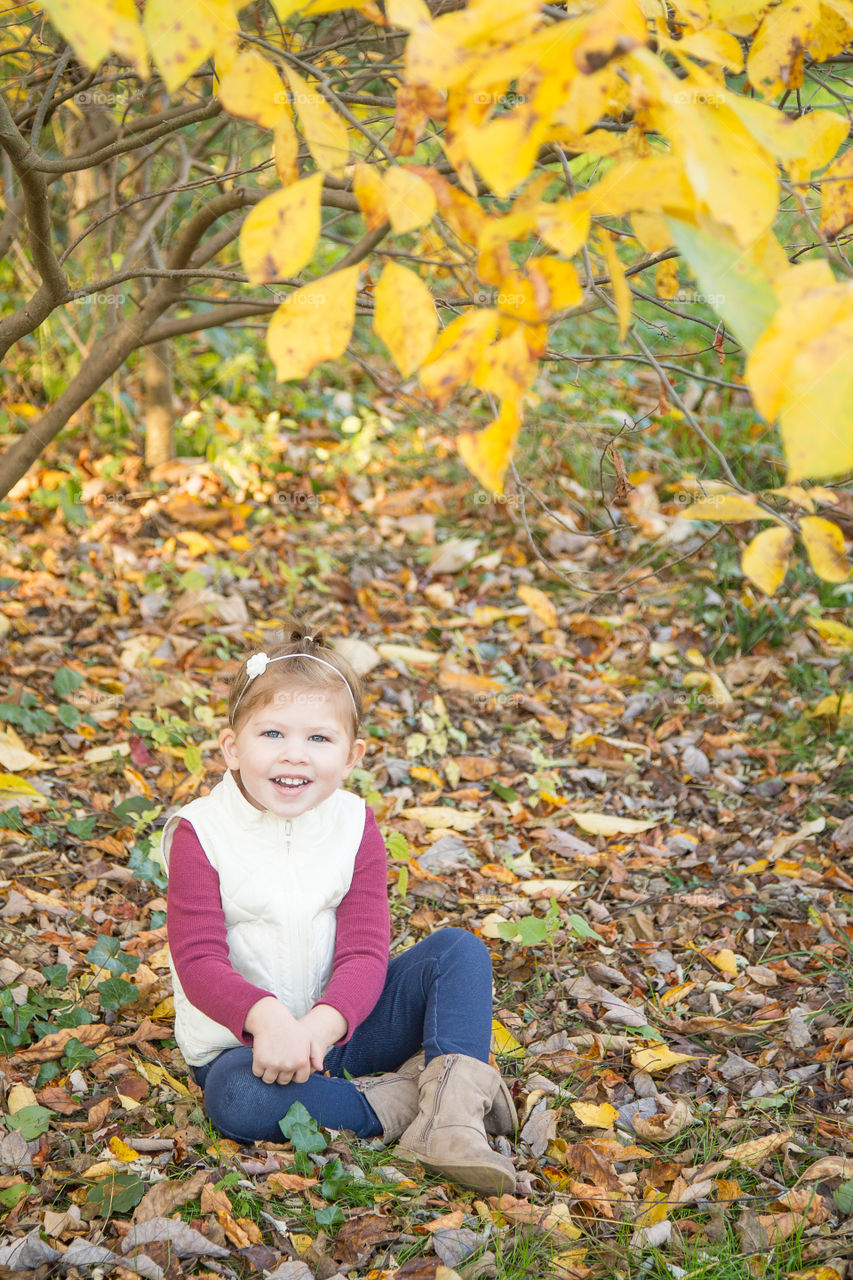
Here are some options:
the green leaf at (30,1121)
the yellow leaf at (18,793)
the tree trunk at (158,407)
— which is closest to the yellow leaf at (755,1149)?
the green leaf at (30,1121)

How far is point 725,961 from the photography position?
2.35m

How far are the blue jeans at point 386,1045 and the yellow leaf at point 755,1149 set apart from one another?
44 cm

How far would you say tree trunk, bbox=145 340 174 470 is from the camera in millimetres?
4207

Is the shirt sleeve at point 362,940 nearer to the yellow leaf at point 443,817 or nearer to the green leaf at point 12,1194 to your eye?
the green leaf at point 12,1194

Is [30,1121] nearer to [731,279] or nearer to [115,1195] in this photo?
[115,1195]

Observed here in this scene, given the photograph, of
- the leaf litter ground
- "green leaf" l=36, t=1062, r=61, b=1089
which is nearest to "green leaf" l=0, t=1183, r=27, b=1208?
the leaf litter ground

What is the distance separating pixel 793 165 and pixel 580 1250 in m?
1.49

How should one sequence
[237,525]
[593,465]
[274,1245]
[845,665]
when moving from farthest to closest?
[593,465], [237,525], [845,665], [274,1245]

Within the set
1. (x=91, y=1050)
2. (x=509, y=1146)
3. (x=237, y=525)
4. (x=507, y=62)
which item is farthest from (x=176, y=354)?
(x=507, y=62)

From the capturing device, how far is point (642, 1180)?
1.75 m

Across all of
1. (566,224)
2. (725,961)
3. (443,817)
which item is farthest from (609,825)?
(566,224)

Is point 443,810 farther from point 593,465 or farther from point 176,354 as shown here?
point 176,354

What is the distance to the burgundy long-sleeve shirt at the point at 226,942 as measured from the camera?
174cm

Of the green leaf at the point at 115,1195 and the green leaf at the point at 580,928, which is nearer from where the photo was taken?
the green leaf at the point at 115,1195
